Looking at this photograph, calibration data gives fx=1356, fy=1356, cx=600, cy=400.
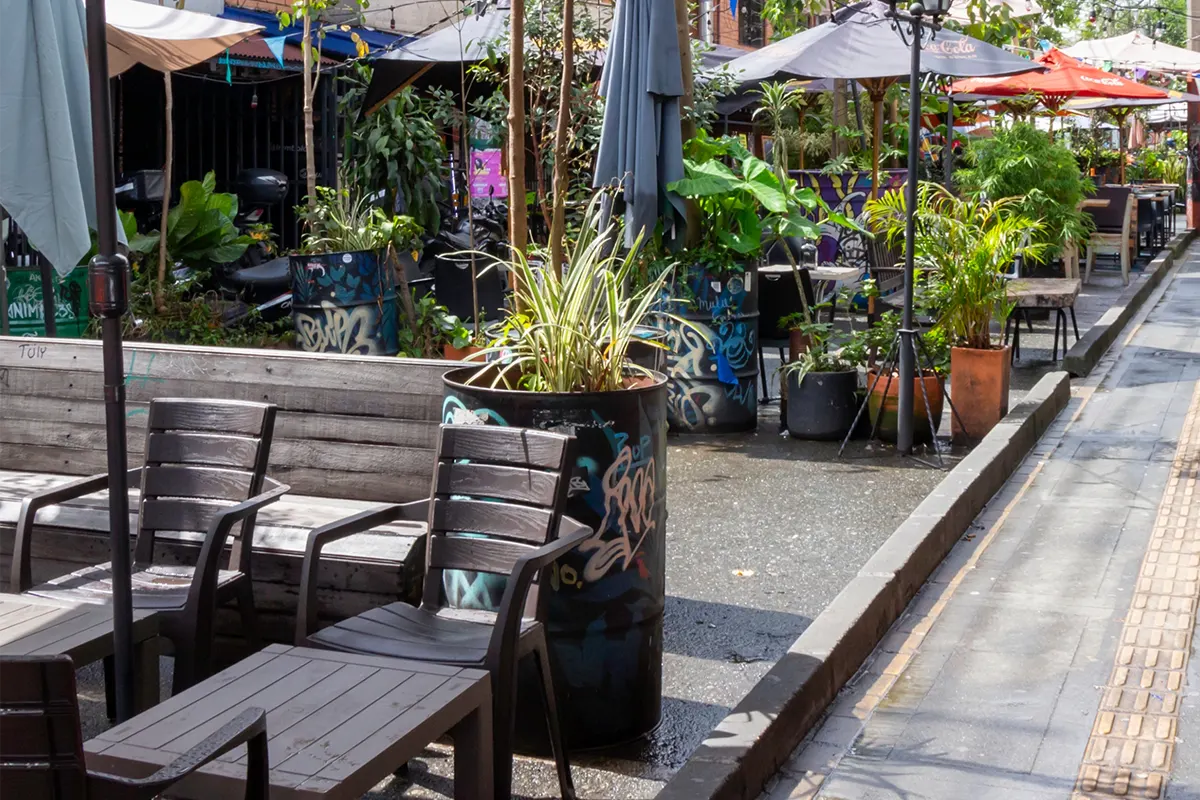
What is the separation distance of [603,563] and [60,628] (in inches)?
59.6

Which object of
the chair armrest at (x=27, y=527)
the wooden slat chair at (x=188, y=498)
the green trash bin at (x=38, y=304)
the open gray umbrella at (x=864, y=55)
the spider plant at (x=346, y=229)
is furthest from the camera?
the open gray umbrella at (x=864, y=55)

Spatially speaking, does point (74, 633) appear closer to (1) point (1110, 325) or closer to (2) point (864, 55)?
(2) point (864, 55)

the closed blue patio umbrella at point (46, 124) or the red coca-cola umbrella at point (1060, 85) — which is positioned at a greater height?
the red coca-cola umbrella at point (1060, 85)

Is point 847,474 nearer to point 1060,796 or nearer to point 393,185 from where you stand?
point 1060,796

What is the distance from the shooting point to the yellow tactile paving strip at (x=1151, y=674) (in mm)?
3953

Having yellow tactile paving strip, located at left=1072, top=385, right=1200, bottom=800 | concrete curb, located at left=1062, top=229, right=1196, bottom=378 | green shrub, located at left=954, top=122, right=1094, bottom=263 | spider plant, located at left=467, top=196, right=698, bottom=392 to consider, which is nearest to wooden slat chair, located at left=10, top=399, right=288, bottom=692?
spider plant, located at left=467, top=196, right=698, bottom=392

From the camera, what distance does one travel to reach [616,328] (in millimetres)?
4301

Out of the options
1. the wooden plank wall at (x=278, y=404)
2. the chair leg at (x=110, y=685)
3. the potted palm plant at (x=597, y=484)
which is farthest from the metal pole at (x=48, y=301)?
the potted palm plant at (x=597, y=484)

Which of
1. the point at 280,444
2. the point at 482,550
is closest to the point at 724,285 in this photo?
the point at 280,444

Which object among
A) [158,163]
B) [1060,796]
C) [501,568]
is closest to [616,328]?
[501,568]

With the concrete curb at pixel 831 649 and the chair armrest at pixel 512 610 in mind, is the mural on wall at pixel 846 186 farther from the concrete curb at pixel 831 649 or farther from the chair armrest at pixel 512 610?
the chair armrest at pixel 512 610

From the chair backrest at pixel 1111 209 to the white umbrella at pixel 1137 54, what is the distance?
9446mm

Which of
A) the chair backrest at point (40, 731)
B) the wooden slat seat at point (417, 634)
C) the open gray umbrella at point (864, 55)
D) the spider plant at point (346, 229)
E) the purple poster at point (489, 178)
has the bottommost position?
the wooden slat seat at point (417, 634)

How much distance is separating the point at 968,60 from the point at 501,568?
940 cm
